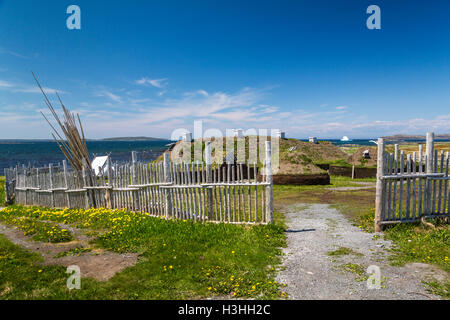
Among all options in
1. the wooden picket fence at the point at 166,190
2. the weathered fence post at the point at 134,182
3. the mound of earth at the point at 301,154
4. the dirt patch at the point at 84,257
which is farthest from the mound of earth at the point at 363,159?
the dirt patch at the point at 84,257

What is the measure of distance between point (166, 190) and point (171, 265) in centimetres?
413

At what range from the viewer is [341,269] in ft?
17.4

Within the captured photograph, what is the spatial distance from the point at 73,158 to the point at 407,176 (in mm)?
14607

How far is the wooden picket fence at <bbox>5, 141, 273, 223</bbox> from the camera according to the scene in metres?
8.26

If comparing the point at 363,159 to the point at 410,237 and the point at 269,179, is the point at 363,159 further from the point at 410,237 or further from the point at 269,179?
the point at 269,179

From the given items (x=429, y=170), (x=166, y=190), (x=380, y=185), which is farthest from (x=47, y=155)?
(x=429, y=170)

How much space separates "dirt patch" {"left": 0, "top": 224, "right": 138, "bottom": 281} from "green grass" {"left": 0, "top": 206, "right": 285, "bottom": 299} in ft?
0.72

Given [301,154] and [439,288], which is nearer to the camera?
[439,288]

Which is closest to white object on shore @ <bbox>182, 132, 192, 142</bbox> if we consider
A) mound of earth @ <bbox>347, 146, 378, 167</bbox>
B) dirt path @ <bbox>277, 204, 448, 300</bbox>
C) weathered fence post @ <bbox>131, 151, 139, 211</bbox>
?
weathered fence post @ <bbox>131, 151, 139, 211</bbox>

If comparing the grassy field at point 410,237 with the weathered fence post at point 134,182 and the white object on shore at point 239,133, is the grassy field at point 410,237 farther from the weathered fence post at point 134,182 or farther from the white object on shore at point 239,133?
the white object on shore at point 239,133

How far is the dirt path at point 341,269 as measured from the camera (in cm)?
439

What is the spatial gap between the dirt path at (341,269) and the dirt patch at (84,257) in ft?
11.5

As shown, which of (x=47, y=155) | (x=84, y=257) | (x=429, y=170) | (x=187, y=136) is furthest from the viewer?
(x=47, y=155)
